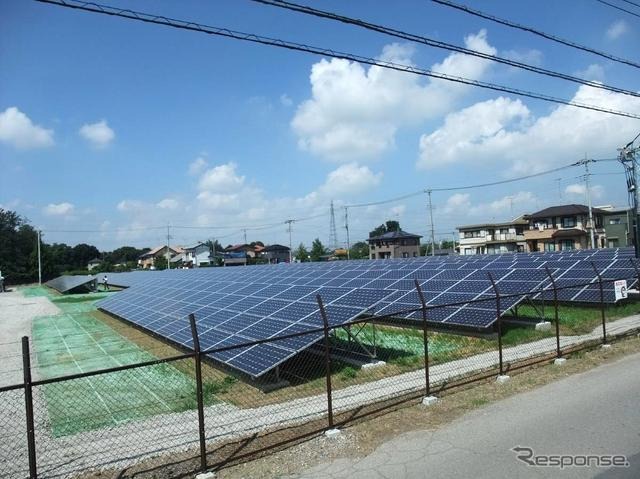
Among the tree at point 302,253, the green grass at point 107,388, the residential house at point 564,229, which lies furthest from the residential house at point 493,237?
the green grass at point 107,388

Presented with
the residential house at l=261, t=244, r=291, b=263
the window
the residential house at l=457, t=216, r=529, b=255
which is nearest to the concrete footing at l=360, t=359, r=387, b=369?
the window

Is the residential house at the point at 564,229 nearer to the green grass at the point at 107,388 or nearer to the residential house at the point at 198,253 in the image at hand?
the green grass at the point at 107,388

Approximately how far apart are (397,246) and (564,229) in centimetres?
3264

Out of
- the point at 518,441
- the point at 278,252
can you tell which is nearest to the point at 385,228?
the point at 278,252

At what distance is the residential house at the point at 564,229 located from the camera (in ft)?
200

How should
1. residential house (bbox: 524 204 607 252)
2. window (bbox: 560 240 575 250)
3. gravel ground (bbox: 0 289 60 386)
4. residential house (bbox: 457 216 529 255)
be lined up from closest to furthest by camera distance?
gravel ground (bbox: 0 289 60 386), residential house (bbox: 524 204 607 252), window (bbox: 560 240 575 250), residential house (bbox: 457 216 529 255)

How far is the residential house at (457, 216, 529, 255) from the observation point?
7762 centimetres

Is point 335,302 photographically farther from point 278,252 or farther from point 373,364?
point 278,252

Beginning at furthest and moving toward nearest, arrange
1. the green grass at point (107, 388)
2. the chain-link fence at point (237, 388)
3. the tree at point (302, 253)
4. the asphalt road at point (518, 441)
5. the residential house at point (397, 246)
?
the tree at point (302, 253)
the residential house at point (397, 246)
the green grass at point (107, 388)
the chain-link fence at point (237, 388)
the asphalt road at point (518, 441)

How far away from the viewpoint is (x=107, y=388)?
10.5 meters

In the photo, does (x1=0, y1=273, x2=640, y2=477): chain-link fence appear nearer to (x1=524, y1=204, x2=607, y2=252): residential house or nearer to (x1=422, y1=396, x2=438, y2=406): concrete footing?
(x1=422, y1=396, x2=438, y2=406): concrete footing

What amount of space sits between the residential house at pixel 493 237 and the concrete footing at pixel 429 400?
73.6 meters

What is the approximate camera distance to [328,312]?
37.2 feet

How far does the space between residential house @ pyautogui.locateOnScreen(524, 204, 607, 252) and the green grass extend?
2259 inches
